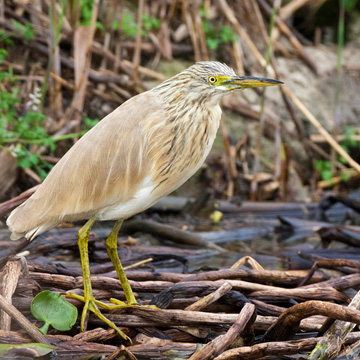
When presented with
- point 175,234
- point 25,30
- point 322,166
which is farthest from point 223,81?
point 322,166

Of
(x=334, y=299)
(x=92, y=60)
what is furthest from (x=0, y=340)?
(x=92, y=60)

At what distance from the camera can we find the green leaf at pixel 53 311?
8.09 feet

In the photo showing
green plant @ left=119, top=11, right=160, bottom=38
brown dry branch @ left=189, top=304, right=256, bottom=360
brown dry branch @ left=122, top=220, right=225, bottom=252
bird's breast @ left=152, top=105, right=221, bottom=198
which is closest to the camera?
brown dry branch @ left=189, top=304, right=256, bottom=360

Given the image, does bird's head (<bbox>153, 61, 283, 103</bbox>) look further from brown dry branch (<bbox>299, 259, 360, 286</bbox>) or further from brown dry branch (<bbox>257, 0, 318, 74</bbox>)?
brown dry branch (<bbox>257, 0, 318, 74</bbox>)

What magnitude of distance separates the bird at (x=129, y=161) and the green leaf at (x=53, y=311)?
29 centimetres

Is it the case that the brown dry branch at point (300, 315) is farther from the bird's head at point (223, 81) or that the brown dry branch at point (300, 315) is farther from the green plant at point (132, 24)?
the green plant at point (132, 24)

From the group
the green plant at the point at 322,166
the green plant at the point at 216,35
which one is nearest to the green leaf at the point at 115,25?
the green plant at the point at 216,35

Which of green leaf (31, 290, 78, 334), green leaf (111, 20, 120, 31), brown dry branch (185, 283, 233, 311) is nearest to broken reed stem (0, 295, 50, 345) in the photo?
green leaf (31, 290, 78, 334)

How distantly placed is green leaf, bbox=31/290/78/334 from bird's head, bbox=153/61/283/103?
1.05 meters

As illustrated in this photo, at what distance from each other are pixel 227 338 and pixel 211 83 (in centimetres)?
116

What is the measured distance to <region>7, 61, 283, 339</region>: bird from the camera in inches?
109

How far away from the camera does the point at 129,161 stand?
2.80 metres

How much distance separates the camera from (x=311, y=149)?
23.7 ft

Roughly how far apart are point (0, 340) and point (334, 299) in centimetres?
154
